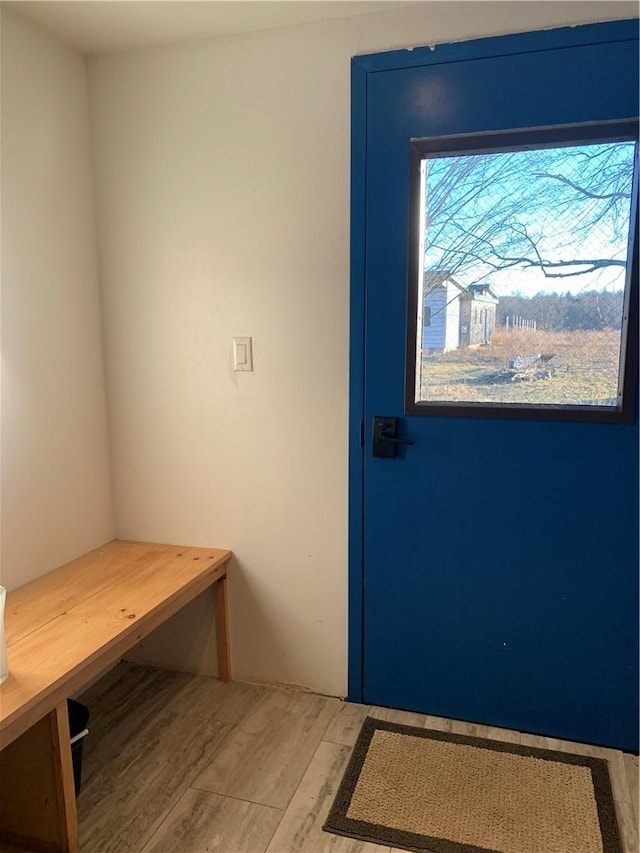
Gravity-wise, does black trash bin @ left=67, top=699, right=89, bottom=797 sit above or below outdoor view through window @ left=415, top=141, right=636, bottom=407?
below

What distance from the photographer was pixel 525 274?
6.09ft

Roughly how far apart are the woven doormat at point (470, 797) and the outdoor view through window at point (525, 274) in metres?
1.13

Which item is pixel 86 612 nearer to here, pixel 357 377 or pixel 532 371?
pixel 357 377

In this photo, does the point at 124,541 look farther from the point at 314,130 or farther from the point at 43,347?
the point at 314,130

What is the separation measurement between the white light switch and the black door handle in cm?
51

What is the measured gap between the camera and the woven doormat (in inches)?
63.4

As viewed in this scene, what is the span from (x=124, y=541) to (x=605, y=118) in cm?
223

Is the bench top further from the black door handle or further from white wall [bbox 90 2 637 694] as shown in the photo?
the black door handle

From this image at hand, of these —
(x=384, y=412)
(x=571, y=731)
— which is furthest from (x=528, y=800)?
(x=384, y=412)

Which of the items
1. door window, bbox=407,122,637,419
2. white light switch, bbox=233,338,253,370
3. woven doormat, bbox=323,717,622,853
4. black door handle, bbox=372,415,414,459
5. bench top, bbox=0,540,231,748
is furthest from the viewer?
white light switch, bbox=233,338,253,370

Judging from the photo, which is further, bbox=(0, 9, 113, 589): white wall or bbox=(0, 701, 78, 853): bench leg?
bbox=(0, 9, 113, 589): white wall

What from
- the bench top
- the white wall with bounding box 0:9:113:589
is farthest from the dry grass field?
the white wall with bounding box 0:9:113:589

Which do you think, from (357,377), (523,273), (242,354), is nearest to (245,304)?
(242,354)

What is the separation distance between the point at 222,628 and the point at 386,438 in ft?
3.25
